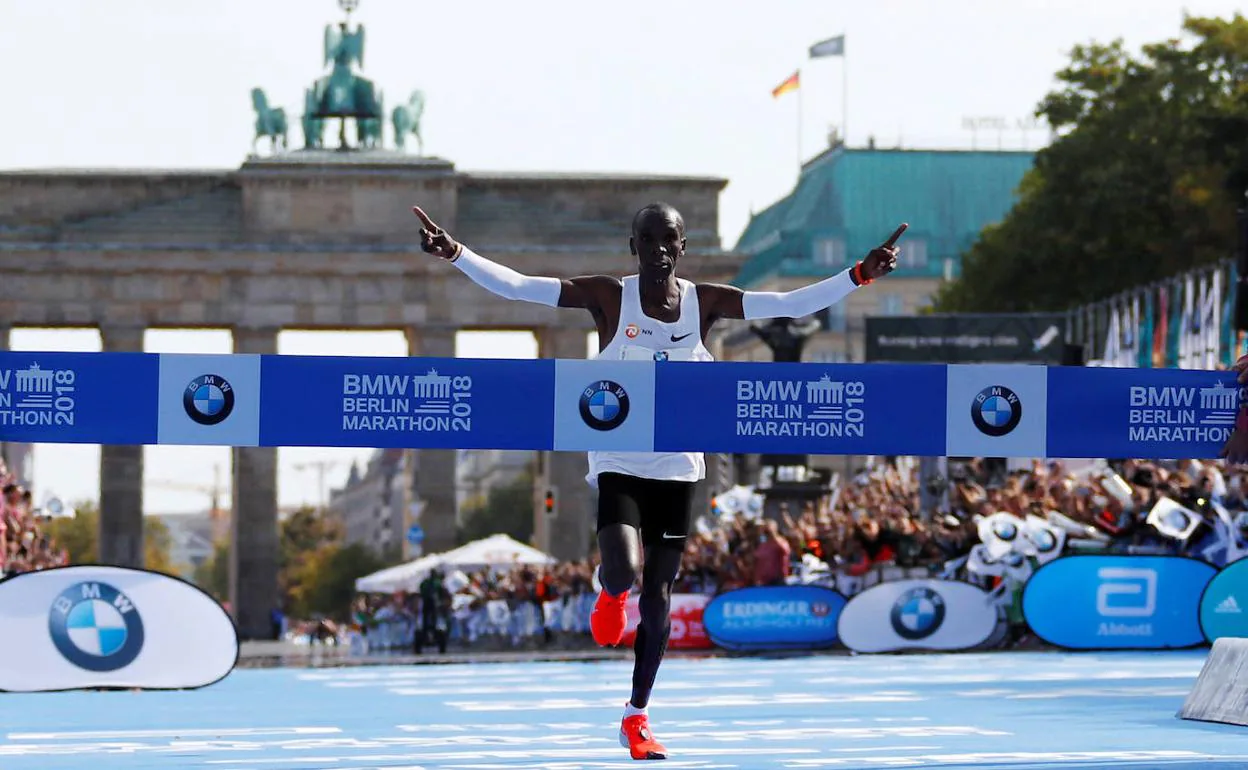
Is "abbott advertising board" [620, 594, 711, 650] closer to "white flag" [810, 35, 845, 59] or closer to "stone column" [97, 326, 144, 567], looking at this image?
"stone column" [97, 326, 144, 567]

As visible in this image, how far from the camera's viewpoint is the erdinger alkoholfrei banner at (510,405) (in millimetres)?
10797

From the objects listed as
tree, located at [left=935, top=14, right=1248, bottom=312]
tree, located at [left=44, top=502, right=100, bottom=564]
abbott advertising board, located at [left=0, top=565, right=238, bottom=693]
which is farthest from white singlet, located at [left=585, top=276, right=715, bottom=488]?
tree, located at [left=44, top=502, right=100, bottom=564]

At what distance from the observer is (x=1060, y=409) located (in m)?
11.3

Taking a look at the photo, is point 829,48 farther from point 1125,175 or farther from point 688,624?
point 688,624

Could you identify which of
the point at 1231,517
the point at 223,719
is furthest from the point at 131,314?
the point at 223,719

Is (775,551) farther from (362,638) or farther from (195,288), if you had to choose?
(195,288)

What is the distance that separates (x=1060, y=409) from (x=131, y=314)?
57.8 metres

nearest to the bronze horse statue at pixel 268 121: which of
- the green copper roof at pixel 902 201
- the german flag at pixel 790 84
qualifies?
the german flag at pixel 790 84

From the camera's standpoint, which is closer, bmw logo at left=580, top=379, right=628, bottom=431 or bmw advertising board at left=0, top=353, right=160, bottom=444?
bmw logo at left=580, top=379, right=628, bottom=431

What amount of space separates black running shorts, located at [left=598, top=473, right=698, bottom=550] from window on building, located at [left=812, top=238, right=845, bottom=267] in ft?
334

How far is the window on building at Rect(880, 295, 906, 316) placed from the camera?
374 ft

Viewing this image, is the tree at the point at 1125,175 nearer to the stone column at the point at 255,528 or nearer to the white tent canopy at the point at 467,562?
the white tent canopy at the point at 467,562

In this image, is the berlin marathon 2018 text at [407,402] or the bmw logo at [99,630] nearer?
the berlin marathon 2018 text at [407,402]

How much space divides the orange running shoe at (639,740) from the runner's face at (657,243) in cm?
182
